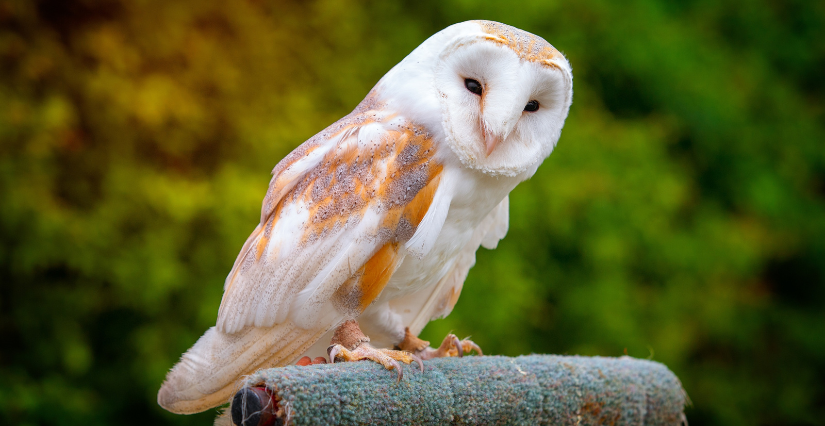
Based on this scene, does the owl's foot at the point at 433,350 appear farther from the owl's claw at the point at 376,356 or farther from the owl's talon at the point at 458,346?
the owl's claw at the point at 376,356

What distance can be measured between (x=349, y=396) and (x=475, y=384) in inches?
10.6

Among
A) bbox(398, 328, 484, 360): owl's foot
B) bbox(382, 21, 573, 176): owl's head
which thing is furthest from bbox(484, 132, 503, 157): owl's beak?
bbox(398, 328, 484, 360): owl's foot

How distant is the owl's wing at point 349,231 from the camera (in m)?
1.01

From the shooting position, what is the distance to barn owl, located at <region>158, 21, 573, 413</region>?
3.28ft

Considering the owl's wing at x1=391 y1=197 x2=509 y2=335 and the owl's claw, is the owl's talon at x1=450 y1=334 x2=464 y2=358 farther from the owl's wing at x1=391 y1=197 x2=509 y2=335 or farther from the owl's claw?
the owl's claw

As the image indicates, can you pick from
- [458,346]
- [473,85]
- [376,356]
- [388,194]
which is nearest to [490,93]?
[473,85]

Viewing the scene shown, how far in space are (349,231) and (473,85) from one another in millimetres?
317

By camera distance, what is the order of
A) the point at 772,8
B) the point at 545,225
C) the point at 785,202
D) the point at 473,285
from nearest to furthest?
the point at 473,285 → the point at 545,225 → the point at 785,202 → the point at 772,8

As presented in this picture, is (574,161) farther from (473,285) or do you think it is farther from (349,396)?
(349,396)

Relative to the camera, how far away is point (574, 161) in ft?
7.87

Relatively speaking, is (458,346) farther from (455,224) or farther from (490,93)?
(490,93)

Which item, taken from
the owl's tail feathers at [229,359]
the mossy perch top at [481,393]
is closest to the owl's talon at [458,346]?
the mossy perch top at [481,393]

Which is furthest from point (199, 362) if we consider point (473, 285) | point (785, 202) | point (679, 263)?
point (785, 202)

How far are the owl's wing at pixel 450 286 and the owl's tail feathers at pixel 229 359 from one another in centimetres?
29
